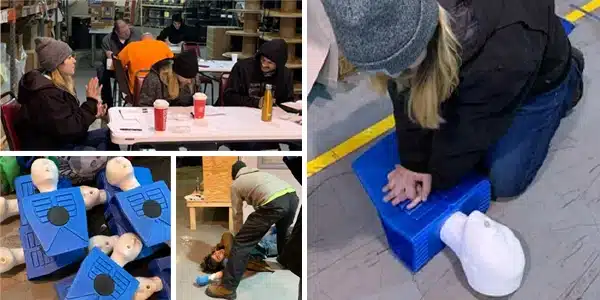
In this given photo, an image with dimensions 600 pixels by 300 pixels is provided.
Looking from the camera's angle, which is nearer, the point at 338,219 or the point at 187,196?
the point at 187,196

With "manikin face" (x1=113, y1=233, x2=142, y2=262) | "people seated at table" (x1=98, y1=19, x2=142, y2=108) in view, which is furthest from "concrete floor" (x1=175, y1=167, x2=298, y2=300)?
"people seated at table" (x1=98, y1=19, x2=142, y2=108)

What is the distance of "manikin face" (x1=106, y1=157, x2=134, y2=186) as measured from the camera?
866 mm

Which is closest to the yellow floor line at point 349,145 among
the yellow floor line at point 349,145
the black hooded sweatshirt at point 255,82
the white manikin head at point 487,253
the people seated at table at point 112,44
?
the yellow floor line at point 349,145

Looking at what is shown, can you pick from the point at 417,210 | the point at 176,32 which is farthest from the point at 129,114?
the point at 417,210

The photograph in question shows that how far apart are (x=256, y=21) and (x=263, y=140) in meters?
0.24

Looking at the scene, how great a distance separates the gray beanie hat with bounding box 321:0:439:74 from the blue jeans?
36cm

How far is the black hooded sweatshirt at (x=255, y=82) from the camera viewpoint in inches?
45.2

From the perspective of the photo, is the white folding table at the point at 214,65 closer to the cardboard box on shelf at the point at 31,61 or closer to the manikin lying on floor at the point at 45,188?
the cardboard box on shelf at the point at 31,61

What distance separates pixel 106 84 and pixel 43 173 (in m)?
0.53

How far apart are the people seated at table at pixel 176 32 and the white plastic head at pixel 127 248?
0.52m

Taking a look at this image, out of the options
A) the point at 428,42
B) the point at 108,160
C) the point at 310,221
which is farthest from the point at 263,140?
the point at 428,42

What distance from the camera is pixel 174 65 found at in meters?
1.42

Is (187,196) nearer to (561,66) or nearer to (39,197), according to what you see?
(39,197)

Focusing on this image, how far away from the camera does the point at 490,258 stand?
2.99 feet
